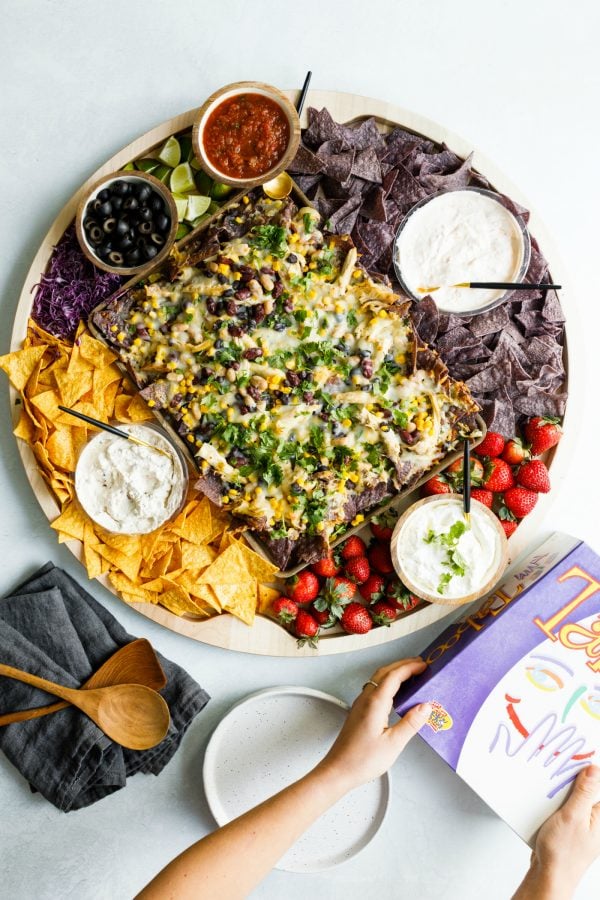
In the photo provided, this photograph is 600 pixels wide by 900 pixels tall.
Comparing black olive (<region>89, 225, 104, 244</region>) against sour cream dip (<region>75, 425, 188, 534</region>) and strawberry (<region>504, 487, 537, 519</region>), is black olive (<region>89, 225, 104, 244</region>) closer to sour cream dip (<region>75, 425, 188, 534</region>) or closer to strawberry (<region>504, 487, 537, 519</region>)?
sour cream dip (<region>75, 425, 188, 534</region>)

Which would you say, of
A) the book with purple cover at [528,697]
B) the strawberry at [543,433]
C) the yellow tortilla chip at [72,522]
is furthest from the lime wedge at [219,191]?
the book with purple cover at [528,697]

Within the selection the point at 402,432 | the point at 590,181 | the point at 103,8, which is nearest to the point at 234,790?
the point at 402,432

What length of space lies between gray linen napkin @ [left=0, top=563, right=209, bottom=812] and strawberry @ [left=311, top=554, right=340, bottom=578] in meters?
0.81

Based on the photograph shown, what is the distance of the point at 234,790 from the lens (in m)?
3.61

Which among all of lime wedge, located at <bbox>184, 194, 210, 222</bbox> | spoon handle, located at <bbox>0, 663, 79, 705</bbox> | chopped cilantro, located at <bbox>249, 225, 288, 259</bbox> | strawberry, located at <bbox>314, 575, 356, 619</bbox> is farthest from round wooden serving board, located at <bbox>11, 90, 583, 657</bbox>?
chopped cilantro, located at <bbox>249, 225, 288, 259</bbox>

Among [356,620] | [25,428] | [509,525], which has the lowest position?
[356,620]

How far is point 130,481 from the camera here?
3256 mm

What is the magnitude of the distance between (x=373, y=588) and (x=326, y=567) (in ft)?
0.82

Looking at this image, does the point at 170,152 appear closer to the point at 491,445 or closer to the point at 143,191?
the point at 143,191

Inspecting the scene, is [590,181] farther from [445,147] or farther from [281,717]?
[281,717]

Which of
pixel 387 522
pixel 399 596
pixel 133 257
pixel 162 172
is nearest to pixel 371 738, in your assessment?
pixel 399 596

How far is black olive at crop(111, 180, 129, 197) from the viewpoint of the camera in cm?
327

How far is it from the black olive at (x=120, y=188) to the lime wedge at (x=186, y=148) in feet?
1.17

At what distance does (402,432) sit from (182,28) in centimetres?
231
